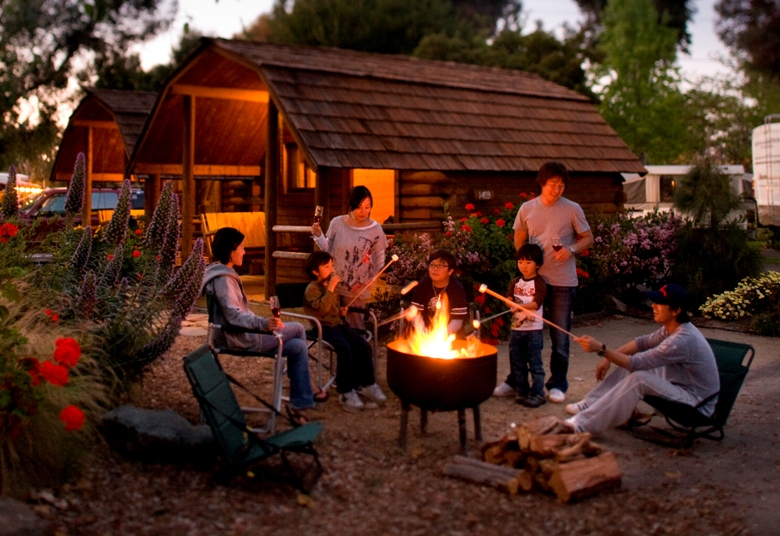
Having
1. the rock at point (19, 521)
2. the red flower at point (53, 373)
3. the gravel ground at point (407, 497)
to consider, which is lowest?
the gravel ground at point (407, 497)

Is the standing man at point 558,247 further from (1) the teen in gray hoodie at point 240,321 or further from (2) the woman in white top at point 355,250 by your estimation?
(1) the teen in gray hoodie at point 240,321

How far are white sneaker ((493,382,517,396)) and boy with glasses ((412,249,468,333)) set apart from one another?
61cm

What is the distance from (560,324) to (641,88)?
2851cm

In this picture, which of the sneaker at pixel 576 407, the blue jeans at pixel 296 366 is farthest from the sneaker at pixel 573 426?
the blue jeans at pixel 296 366

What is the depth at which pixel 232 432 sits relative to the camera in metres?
4.74

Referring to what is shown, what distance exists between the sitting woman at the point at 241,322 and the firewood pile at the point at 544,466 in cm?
145

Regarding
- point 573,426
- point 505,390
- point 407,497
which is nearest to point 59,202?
point 505,390

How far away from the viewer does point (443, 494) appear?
455cm

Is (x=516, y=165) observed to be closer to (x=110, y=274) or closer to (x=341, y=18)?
(x=110, y=274)

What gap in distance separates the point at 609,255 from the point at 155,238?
20.8 feet

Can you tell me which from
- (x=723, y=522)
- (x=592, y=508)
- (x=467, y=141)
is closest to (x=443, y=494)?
(x=592, y=508)

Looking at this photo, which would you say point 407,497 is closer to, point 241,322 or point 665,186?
point 241,322

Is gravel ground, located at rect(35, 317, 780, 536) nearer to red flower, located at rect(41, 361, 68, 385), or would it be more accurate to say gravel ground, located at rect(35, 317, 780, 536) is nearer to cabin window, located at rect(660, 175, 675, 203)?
red flower, located at rect(41, 361, 68, 385)

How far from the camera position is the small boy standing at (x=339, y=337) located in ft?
20.6
